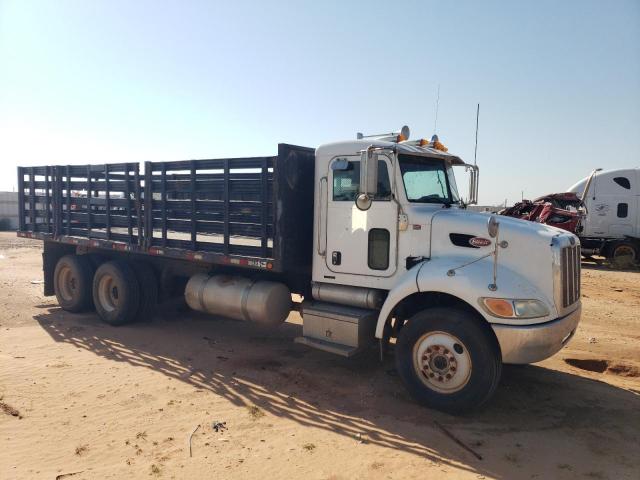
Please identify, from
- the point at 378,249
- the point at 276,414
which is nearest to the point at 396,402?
the point at 276,414

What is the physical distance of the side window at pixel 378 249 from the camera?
5457 mm

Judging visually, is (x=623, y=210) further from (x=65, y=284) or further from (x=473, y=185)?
(x=65, y=284)

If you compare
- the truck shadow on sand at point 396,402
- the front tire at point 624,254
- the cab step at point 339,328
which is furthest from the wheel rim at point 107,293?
the front tire at point 624,254

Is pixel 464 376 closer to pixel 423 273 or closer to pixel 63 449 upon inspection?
pixel 423 273

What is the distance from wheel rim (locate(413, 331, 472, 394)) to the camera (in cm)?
471

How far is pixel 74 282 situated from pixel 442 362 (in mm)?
7159

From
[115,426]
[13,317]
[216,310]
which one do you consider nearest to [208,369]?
[216,310]

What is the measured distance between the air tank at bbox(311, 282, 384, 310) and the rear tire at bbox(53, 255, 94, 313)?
497cm

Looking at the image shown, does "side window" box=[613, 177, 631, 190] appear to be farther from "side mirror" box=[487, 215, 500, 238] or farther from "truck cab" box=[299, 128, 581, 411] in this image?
"side mirror" box=[487, 215, 500, 238]

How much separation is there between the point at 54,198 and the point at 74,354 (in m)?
3.78

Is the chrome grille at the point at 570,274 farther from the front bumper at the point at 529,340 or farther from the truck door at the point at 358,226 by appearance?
the truck door at the point at 358,226

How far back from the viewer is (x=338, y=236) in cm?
582

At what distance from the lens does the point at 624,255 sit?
1691cm

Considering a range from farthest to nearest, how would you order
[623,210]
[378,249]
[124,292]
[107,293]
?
[623,210] → [107,293] → [124,292] → [378,249]
